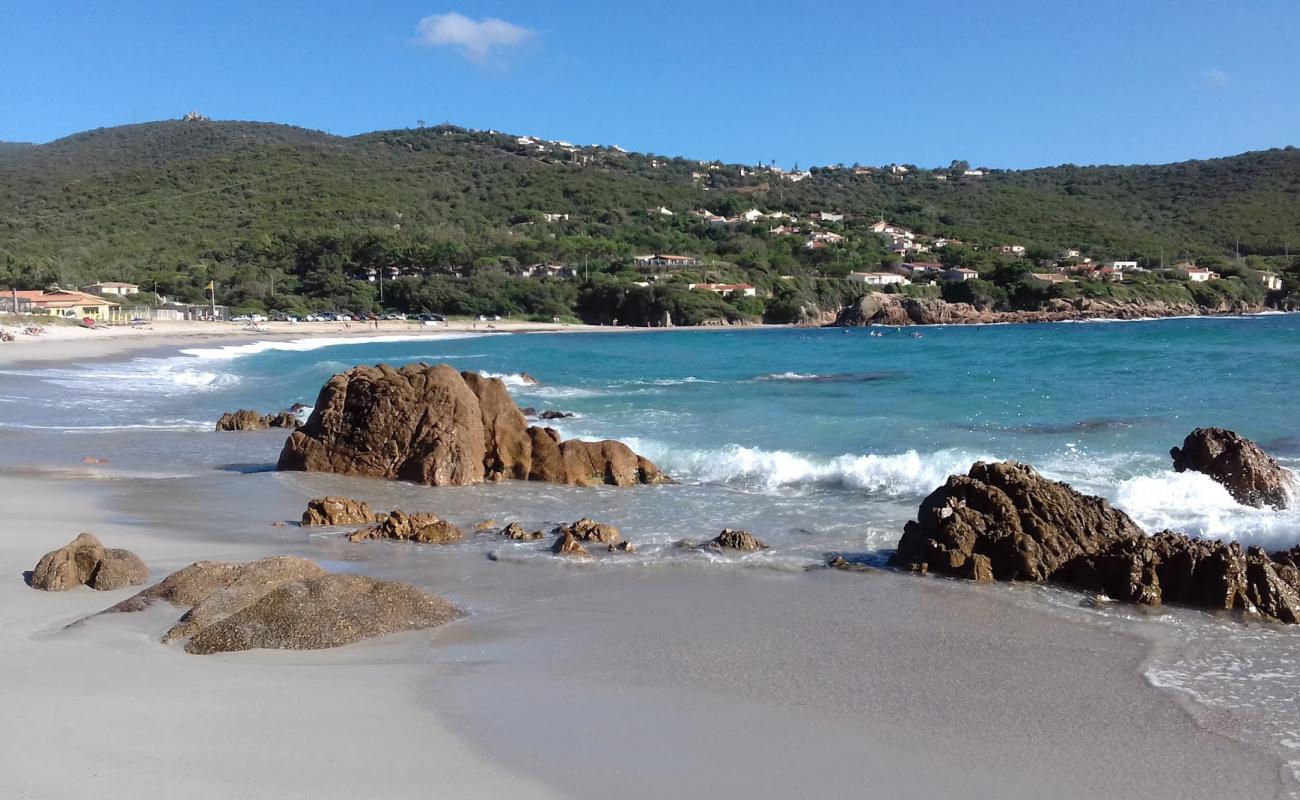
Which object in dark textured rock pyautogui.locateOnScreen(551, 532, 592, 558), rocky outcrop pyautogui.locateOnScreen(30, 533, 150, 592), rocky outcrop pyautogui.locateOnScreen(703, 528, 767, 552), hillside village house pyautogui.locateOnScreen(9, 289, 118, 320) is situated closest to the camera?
rocky outcrop pyautogui.locateOnScreen(30, 533, 150, 592)

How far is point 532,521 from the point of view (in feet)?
34.0

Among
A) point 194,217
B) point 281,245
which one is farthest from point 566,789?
point 194,217

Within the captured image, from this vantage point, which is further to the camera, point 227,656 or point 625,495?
point 625,495

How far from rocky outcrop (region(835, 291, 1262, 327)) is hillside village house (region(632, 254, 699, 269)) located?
78.6 ft

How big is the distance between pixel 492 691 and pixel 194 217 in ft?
416

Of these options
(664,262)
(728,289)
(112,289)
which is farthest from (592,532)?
(664,262)

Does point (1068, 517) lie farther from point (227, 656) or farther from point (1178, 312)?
point (1178, 312)

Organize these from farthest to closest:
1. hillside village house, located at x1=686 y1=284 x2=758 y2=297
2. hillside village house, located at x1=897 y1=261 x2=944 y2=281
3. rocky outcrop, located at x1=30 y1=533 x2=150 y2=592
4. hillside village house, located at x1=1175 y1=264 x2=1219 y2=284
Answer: hillside village house, located at x1=897 y1=261 x2=944 y2=281 < hillside village house, located at x1=686 y1=284 x2=758 y2=297 < hillside village house, located at x1=1175 y1=264 x2=1219 y2=284 < rocky outcrop, located at x1=30 y1=533 x2=150 y2=592

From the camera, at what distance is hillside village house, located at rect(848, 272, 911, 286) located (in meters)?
109

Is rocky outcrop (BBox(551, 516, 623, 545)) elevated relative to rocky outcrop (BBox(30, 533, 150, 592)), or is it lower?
lower

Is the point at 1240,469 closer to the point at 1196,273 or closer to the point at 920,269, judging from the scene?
the point at 1196,273

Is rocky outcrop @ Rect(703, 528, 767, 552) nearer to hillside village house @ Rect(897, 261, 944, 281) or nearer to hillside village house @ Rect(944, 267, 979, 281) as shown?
hillside village house @ Rect(944, 267, 979, 281)

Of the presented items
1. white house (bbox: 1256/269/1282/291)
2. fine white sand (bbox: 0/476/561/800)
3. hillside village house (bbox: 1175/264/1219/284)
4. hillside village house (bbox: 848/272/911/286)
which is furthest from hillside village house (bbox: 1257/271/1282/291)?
fine white sand (bbox: 0/476/561/800)

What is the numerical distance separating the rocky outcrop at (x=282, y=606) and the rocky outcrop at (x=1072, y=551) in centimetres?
400
